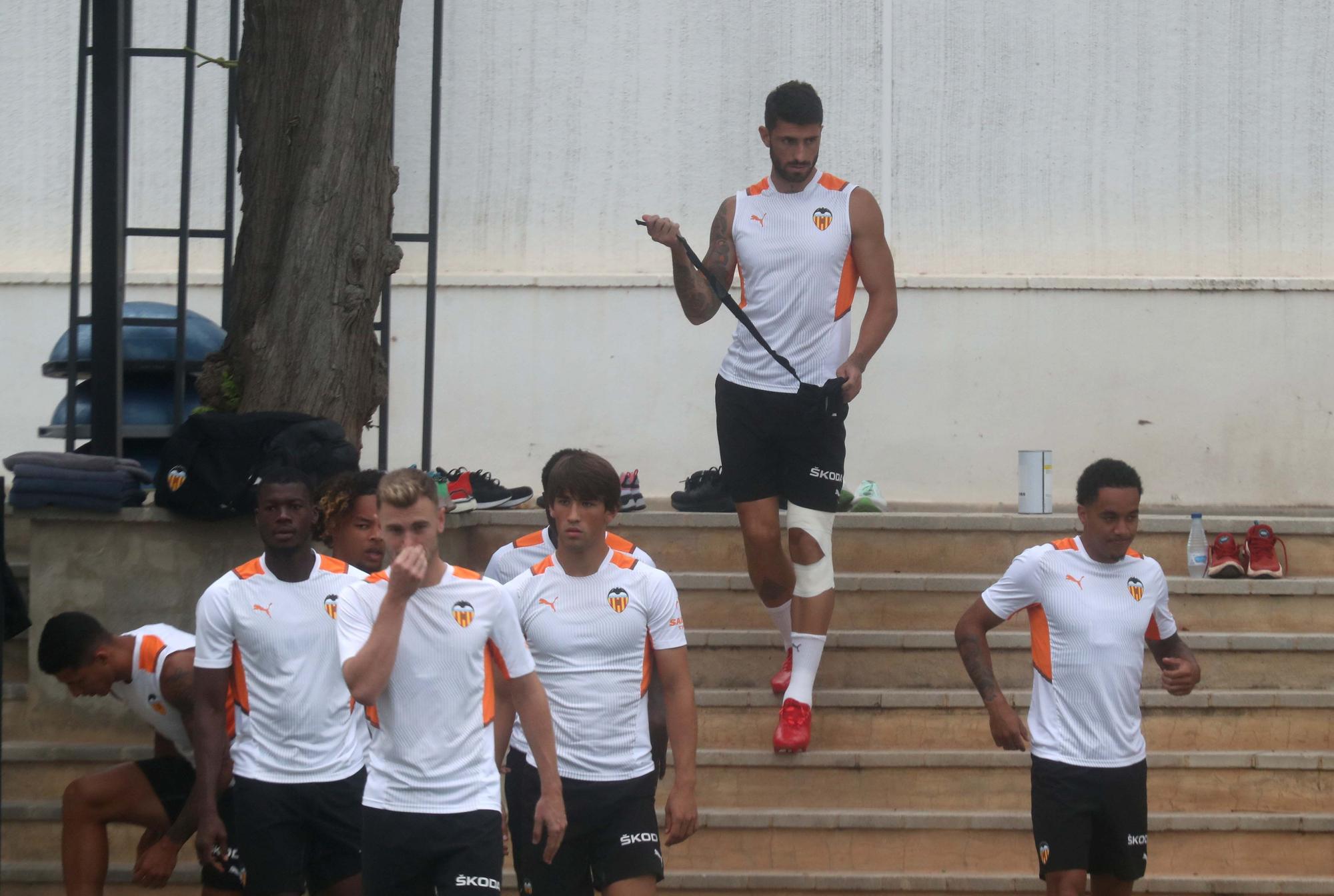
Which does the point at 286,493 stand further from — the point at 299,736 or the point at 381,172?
the point at 381,172

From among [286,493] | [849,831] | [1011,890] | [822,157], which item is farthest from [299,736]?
[822,157]

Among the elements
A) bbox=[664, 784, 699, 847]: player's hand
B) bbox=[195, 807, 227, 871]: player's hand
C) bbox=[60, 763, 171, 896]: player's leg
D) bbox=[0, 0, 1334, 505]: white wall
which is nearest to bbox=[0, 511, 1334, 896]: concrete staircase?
bbox=[60, 763, 171, 896]: player's leg

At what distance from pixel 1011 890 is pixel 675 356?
4.70m

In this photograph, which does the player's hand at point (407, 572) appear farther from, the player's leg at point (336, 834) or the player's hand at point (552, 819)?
the player's leg at point (336, 834)

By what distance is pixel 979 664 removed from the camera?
4.95 metres

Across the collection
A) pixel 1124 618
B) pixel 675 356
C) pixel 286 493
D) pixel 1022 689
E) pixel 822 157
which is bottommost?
→ pixel 1022 689

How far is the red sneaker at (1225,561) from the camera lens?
22.5 ft

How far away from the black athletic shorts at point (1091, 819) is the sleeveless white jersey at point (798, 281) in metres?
1.93

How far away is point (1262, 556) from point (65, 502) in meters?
5.05

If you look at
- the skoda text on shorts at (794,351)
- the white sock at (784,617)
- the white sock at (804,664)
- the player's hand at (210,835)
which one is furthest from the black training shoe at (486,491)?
the player's hand at (210,835)

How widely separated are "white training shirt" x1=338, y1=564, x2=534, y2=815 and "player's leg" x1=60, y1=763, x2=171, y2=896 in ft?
4.57

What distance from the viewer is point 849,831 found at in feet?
19.2

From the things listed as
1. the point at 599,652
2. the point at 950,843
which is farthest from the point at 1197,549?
the point at 599,652

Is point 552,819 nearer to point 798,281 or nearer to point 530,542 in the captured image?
point 530,542
